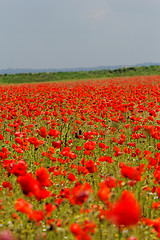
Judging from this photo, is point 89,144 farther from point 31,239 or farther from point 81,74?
point 81,74

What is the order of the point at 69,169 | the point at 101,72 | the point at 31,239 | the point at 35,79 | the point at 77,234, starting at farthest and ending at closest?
the point at 101,72, the point at 35,79, the point at 69,169, the point at 31,239, the point at 77,234

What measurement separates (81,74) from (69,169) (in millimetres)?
40009

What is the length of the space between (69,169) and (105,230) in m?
2.33

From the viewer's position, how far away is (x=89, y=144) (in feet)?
12.7

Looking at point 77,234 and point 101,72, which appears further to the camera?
point 101,72

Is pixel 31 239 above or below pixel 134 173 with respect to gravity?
below

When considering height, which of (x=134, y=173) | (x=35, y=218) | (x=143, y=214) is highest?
(x=134, y=173)

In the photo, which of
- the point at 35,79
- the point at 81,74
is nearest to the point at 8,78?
the point at 35,79

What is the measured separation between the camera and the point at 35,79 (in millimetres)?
42656

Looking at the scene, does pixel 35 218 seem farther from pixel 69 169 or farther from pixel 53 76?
pixel 53 76

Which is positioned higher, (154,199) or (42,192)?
(42,192)

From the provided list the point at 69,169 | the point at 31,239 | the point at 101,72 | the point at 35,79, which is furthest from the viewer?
the point at 101,72

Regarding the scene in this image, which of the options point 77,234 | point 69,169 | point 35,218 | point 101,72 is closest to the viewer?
point 77,234

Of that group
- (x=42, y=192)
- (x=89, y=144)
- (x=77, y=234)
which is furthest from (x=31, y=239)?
(x=77, y=234)
